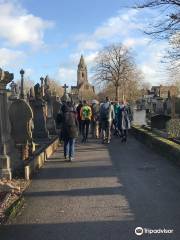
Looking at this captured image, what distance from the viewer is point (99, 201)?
893 cm

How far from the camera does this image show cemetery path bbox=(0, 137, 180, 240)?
22.9 ft

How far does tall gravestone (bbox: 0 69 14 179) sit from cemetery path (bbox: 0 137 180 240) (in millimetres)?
680

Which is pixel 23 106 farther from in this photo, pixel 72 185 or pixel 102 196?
pixel 102 196

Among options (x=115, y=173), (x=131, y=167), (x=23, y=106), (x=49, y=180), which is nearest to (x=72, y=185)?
(x=49, y=180)

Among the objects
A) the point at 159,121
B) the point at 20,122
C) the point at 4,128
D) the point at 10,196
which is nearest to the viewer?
the point at 10,196

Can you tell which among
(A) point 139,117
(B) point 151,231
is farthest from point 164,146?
(A) point 139,117

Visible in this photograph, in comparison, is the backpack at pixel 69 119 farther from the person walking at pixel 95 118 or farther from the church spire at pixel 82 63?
the church spire at pixel 82 63

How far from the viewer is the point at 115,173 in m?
12.3

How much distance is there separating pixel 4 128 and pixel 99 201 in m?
3.84

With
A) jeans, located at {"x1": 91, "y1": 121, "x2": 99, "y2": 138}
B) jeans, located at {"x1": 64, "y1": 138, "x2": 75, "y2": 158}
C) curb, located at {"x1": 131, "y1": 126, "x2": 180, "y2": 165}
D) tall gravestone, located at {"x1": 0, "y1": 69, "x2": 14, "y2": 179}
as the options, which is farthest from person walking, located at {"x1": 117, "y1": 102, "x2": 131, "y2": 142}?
tall gravestone, located at {"x1": 0, "y1": 69, "x2": 14, "y2": 179}

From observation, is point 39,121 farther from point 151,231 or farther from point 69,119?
point 151,231

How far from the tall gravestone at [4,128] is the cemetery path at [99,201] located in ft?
2.23

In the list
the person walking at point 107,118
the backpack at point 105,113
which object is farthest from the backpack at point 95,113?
the backpack at point 105,113

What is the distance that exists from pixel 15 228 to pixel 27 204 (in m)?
1.62
